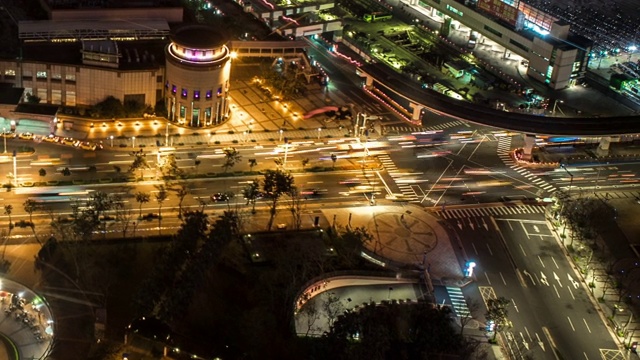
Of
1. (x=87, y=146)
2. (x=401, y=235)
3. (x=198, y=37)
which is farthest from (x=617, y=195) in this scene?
(x=87, y=146)

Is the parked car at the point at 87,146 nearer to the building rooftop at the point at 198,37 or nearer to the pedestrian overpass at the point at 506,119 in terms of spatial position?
the building rooftop at the point at 198,37

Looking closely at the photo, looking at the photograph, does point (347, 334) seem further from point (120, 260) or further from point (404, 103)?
point (404, 103)

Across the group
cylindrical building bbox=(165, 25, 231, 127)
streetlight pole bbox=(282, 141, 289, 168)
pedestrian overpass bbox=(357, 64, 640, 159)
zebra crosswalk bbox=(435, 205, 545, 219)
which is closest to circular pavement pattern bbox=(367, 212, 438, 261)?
zebra crosswalk bbox=(435, 205, 545, 219)

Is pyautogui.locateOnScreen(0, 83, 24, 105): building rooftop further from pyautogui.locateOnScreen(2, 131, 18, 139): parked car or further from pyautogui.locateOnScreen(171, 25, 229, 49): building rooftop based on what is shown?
pyautogui.locateOnScreen(171, 25, 229, 49): building rooftop

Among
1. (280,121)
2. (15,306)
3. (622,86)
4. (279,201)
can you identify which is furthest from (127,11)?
(622,86)

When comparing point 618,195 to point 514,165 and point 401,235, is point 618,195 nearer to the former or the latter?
point 514,165

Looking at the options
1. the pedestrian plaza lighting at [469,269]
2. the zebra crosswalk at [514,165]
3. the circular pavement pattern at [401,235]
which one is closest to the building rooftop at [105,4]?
the circular pavement pattern at [401,235]
